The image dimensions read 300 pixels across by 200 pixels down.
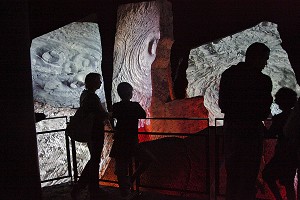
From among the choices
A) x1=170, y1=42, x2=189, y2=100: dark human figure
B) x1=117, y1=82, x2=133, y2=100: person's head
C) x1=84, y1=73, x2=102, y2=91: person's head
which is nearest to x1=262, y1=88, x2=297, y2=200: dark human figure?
x1=117, y1=82, x2=133, y2=100: person's head

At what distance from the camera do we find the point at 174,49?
15.2 metres

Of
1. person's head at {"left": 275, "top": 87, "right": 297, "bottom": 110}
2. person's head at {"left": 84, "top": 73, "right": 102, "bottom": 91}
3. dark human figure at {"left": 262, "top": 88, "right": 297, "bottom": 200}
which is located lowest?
dark human figure at {"left": 262, "top": 88, "right": 297, "bottom": 200}

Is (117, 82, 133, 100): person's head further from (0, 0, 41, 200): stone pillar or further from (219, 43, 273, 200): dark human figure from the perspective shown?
(0, 0, 41, 200): stone pillar

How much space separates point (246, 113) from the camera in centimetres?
231

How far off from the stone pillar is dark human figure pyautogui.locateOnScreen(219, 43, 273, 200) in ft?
4.92

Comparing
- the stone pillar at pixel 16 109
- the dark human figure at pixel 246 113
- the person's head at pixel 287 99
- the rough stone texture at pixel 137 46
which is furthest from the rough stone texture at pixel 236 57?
the stone pillar at pixel 16 109

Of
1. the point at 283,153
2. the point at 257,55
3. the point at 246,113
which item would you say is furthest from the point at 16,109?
the point at 283,153

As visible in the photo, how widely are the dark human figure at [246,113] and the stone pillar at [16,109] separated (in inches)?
59.1

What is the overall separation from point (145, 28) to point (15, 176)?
775 cm

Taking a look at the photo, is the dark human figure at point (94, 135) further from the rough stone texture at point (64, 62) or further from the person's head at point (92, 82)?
the rough stone texture at point (64, 62)

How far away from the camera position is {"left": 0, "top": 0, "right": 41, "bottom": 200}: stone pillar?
161 centimetres

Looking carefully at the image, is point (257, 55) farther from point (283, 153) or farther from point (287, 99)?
point (283, 153)

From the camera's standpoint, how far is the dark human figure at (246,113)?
2.29 m

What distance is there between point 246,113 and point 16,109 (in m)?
1.64
